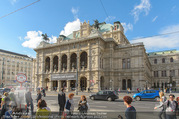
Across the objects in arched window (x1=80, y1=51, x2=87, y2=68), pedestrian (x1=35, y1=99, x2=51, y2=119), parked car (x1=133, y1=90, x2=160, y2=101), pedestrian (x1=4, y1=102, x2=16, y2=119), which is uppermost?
arched window (x1=80, y1=51, x2=87, y2=68)

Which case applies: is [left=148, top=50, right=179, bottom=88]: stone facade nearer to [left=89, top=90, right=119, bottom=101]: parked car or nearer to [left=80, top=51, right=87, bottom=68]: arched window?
[left=80, top=51, right=87, bottom=68]: arched window

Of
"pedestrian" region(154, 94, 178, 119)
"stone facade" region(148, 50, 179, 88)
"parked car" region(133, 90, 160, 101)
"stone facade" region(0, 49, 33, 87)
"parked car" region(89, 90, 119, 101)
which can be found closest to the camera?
"pedestrian" region(154, 94, 178, 119)

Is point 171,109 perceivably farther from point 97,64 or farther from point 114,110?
point 97,64

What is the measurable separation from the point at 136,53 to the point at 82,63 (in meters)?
16.4

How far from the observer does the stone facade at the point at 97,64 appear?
129ft

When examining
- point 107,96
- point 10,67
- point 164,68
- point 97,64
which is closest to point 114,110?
point 107,96

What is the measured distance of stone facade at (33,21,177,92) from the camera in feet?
129

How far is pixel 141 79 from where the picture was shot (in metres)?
38.3

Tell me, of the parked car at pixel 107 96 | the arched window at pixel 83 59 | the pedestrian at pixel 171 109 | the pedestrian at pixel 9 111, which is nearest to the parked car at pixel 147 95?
the parked car at pixel 107 96

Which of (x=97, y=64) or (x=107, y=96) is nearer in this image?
(x=107, y=96)

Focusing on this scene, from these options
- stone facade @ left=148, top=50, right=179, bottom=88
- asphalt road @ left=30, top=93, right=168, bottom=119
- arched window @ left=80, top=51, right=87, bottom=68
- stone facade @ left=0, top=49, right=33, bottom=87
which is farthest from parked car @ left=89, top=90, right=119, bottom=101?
stone facade @ left=148, top=50, right=179, bottom=88

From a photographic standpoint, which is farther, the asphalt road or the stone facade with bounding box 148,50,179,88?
the stone facade with bounding box 148,50,179,88

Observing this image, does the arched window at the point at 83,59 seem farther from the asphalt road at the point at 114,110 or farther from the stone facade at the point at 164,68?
the stone facade at the point at 164,68

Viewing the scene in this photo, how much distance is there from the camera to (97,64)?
38.7m
